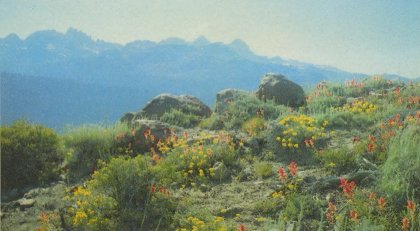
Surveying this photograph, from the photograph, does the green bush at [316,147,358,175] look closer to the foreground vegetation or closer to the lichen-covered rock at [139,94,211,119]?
the foreground vegetation

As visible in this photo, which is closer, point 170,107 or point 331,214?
point 331,214

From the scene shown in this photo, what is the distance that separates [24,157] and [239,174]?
5.25m

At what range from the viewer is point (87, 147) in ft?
38.3

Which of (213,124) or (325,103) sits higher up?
(325,103)

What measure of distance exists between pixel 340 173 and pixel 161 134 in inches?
221

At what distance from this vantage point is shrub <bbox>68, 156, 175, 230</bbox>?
6977 millimetres

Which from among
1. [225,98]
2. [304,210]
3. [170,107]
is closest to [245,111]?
[225,98]

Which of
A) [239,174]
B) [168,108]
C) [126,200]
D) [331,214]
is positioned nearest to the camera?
[331,214]

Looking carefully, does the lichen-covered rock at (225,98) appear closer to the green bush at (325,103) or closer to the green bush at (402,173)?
the green bush at (325,103)

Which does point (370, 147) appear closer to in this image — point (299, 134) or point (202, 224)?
point (299, 134)

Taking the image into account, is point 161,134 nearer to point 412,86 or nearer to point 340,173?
point 340,173

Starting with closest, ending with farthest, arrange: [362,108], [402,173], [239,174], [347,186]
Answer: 1. [347,186]
2. [402,173]
3. [239,174]
4. [362,108]

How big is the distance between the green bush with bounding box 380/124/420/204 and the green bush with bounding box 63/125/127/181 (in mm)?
6688

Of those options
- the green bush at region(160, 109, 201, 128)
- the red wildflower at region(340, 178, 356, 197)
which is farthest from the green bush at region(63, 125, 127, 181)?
the red wildflower at region(340, 178, 356, 197)
